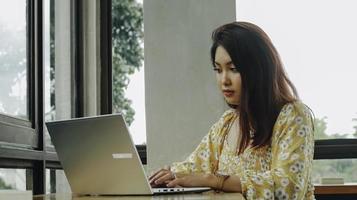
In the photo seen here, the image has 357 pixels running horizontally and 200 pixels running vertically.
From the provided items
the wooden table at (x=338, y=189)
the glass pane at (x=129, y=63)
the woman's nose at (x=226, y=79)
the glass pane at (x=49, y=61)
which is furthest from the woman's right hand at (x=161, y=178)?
the glass pane at (x=129, y=63)

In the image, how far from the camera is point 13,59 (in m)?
2.44

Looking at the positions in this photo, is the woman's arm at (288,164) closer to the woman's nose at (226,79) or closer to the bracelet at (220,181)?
the bracelet at (220,181)

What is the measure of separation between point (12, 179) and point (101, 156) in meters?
0.92

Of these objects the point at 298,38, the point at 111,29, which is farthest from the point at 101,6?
the point at 298,38

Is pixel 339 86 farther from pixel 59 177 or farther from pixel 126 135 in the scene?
pixel 126 135

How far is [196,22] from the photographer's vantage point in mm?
3252

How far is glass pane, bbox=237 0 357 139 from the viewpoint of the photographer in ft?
10.8

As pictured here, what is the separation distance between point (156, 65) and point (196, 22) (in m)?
0.33

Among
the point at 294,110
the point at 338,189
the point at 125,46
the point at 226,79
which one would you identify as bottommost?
the point at 338,189

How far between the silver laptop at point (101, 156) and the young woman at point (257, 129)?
169mm

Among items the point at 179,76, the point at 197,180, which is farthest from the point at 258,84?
the point at 179,76

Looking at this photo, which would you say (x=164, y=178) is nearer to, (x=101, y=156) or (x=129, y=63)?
(x=101, y=156)

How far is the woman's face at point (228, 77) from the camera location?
2062mm

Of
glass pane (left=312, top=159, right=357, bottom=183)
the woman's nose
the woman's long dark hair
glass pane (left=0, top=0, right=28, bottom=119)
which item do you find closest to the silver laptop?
the woman's long dark hair
